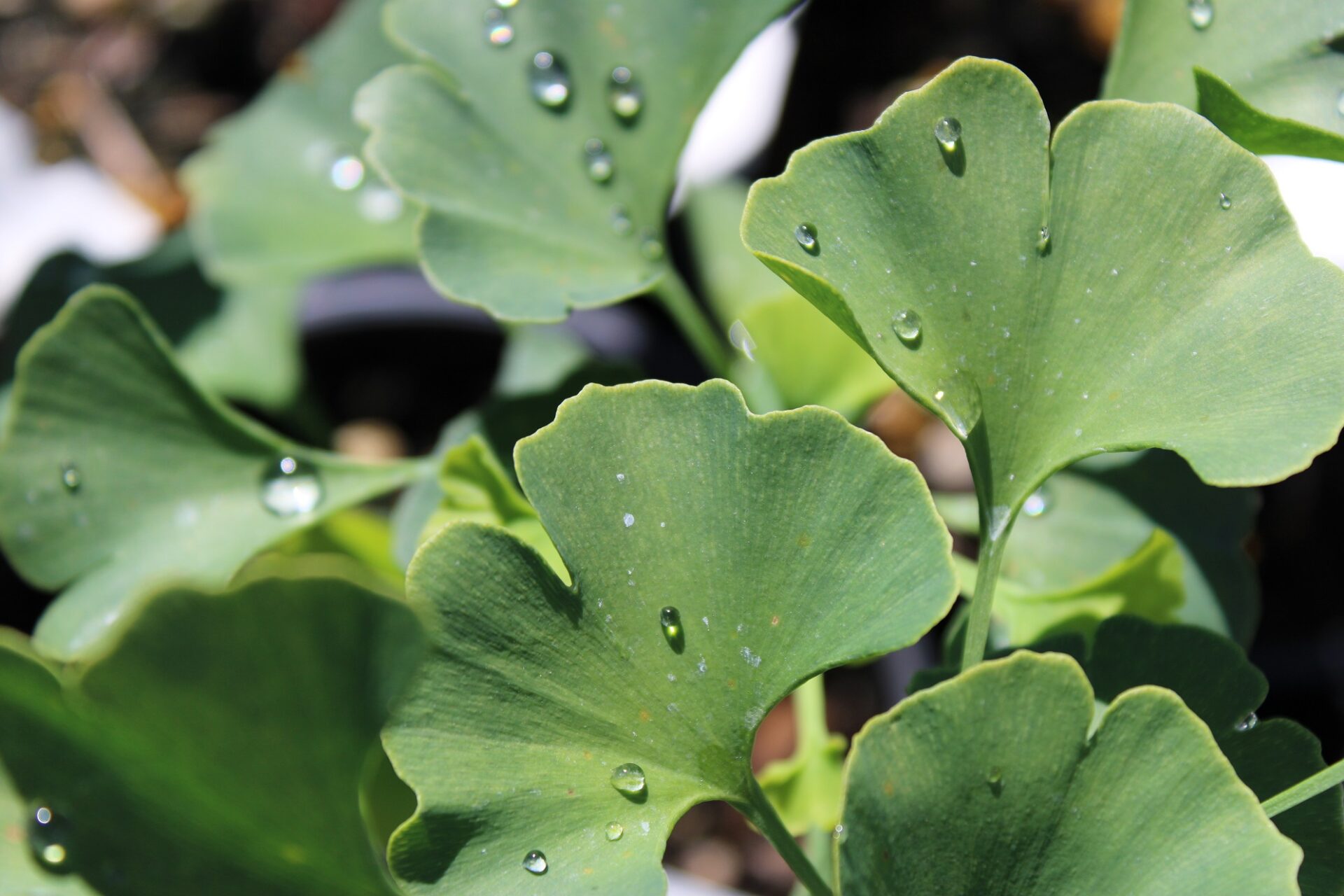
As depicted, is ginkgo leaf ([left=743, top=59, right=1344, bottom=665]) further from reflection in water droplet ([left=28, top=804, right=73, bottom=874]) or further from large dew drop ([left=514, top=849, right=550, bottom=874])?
reflection in water droplet ([left=28, top=804, right=73, bottom=874])

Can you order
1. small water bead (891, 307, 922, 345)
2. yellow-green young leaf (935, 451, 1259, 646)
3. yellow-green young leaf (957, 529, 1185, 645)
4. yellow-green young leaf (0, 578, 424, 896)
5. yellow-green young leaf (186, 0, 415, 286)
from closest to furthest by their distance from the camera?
yellow-green young leaf (0, 578, 424, 896)
small water bead (891, 307, 922, 345)
yellow-green young leaf (957, 529, 1185, 645)
yellow-green young leaf (935, 451, 1259, 646)
yellow-green young leaf (186, 0, 415, 286)

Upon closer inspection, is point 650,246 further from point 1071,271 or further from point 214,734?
point 214,734

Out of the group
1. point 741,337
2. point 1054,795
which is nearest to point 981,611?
point 1054,795

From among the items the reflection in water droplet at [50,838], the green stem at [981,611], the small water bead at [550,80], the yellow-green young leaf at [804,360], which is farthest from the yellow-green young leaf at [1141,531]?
the reflection in water droplet at [50,838]

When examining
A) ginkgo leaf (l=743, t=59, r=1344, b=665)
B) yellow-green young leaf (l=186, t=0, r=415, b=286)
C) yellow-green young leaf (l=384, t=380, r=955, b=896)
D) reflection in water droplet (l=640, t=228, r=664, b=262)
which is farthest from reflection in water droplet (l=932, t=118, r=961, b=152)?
yellow-green young leaf (l=186, t=0, r=415, b=286)

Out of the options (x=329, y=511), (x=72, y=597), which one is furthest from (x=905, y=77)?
(x=72, y=597)

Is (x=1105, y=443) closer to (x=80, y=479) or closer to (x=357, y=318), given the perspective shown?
(x=80, y=479)

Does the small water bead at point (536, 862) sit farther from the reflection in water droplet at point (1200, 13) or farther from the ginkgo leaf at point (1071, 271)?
the reflection in water droplet at point (1200, 13)
